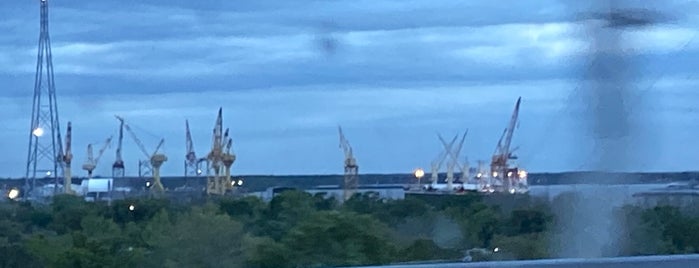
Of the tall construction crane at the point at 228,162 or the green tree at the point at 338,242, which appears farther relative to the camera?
the tall construction crane at the point at 228,162

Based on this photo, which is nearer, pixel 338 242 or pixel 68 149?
pixel 338 242

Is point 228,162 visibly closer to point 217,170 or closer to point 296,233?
point 217,170

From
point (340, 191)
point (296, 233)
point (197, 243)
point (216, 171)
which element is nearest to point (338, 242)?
point (296, 233)

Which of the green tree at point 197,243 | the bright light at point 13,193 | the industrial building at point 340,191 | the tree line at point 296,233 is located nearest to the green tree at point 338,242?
the tree line at point 296,233

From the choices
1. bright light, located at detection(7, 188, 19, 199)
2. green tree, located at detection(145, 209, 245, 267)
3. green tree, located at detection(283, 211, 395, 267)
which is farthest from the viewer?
bright light, located at detection(7, 188, 19, 199)

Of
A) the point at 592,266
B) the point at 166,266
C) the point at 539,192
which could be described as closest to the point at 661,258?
the point at 592,266

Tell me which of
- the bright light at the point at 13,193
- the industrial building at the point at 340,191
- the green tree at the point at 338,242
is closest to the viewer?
the green tree at the point at 338,242

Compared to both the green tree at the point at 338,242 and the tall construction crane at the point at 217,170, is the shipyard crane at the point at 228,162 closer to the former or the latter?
the tall construction crane at the point at 217,170

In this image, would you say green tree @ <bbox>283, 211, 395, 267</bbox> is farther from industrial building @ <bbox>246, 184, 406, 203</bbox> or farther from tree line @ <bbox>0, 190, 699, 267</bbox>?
industrial building @ <bbox>246, 184, 406, 203</bbox>

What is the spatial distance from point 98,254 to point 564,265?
18339mm

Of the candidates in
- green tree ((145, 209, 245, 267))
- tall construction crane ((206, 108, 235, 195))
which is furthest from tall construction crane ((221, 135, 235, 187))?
green tree ((145, 209, 245, 267))

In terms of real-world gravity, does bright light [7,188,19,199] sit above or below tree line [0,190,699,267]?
above

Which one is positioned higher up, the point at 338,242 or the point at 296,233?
the point at 296,233

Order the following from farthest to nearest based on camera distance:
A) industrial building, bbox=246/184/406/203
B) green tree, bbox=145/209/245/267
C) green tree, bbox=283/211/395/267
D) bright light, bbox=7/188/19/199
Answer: bright light, bbox=7/188/19/199, industrial building, bbox=246/184/406/203, green tree, bbox=283/211/395/267, green tree, bbox=145/209/245/267
